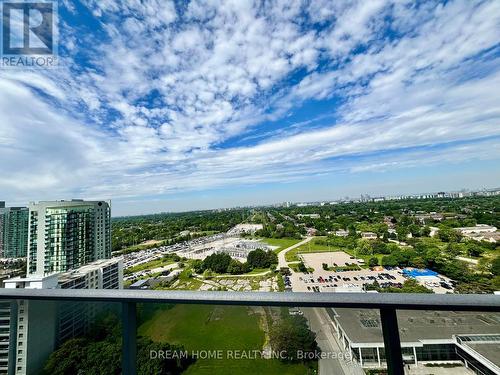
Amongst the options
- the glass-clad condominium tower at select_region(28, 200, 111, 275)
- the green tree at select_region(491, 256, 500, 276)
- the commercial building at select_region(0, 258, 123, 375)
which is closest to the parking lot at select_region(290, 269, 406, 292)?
the green tree at select_region(491, 256, 500, 276)

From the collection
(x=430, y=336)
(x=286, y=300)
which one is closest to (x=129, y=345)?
(x=286, y=300)

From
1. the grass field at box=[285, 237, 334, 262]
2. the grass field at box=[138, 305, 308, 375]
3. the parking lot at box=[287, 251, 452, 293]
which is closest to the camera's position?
the grass field at box=[138, 305, 308, 375]

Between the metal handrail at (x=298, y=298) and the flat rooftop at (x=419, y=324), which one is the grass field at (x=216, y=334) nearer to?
the metal handrail at (x=298, y=298)

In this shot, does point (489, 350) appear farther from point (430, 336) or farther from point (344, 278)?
point (344, 278)

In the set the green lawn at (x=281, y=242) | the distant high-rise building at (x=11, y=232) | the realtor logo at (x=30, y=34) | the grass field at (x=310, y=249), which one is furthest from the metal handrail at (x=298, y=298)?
the green lawn at (x=281, y=242)

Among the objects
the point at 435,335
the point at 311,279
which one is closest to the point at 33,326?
the point at 435,335

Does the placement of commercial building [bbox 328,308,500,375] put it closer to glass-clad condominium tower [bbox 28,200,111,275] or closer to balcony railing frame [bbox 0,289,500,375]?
balcony railing frame [bbox 0,289,500,375]
